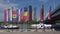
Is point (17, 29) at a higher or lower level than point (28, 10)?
lower

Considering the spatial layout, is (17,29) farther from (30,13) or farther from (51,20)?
(51,20)

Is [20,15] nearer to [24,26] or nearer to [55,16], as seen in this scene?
[24,26]

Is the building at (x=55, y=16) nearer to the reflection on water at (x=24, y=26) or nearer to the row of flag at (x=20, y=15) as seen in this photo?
the row of flag at (x=20, y=15)

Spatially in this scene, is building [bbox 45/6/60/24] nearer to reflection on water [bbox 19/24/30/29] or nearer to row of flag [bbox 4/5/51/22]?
row of flag [bbox 4/5/51/22]

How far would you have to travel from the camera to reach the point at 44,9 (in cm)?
1788

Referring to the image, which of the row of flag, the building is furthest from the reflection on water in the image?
the building

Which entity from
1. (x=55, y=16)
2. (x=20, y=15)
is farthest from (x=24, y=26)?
(x=55, y=16)

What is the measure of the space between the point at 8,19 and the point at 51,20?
14.6 feet

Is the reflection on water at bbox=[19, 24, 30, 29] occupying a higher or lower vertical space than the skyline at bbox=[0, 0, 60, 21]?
lower

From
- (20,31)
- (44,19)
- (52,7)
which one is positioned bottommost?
(20,31)

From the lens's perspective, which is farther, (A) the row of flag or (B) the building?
(B) the building

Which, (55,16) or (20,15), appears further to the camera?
(55,16)

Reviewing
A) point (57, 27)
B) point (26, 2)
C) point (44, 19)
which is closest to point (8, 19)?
point (26, 2)

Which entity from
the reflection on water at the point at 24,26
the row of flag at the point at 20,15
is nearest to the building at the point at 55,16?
the row of flag at the point at 20,15
